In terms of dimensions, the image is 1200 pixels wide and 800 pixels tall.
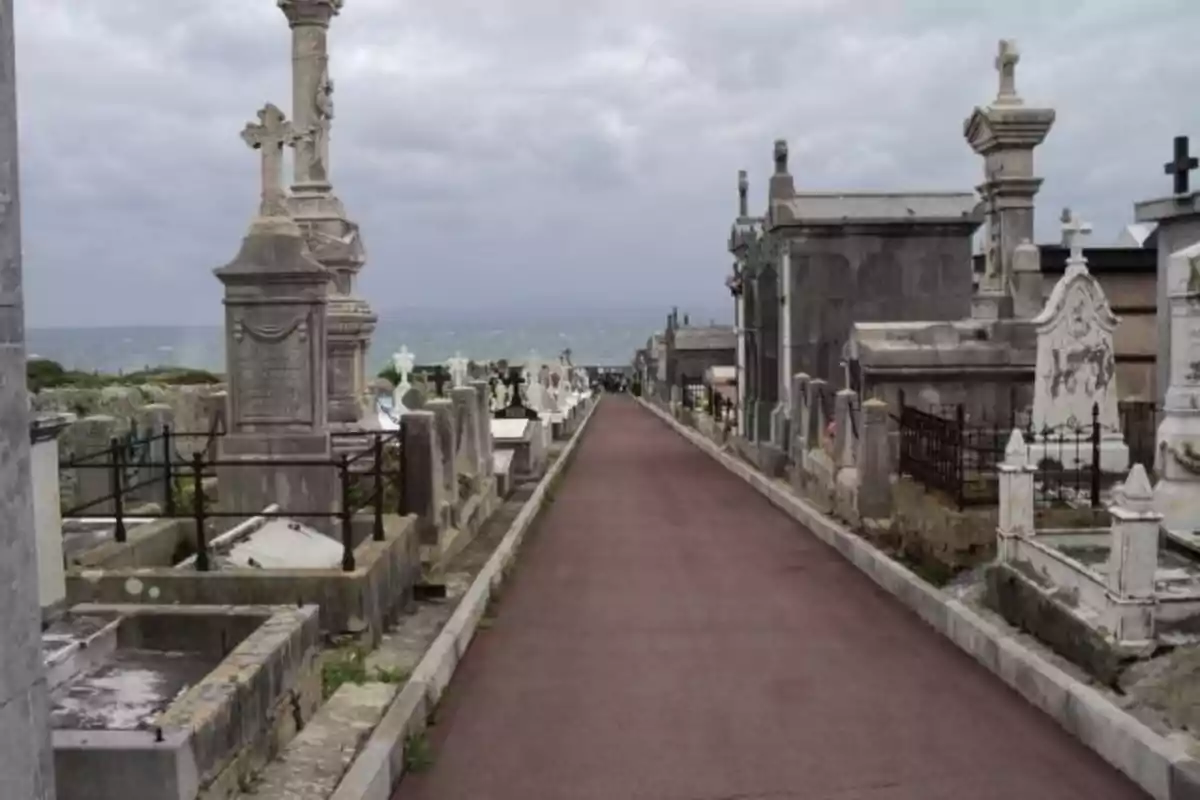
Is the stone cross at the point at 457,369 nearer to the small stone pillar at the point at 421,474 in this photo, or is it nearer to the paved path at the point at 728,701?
the paved path at the point at 728,701

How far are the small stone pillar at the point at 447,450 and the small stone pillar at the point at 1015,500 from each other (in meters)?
5.65

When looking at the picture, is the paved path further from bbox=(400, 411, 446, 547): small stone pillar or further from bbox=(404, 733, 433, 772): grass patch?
bbox=(400, 411, 446, 547): small stone pillar

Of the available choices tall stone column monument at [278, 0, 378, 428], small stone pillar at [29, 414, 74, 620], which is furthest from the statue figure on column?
small stone pillar at [29, 414, 74, 620]

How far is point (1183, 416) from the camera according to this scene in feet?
33.6

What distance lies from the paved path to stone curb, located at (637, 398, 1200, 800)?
100 millimetres

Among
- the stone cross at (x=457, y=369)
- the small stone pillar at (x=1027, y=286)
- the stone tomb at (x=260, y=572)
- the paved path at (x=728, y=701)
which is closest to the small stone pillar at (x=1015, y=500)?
the paved path at (x=728, y=701)

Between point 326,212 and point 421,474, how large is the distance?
30.6 feet

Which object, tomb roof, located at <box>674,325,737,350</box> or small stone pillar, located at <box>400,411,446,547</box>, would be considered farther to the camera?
tomb roof, located at <box>674,325,737,350</box>

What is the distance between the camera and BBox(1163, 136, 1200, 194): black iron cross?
20016 mm

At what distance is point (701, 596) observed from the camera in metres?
10.8

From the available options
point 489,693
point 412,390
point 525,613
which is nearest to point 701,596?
point 525,613

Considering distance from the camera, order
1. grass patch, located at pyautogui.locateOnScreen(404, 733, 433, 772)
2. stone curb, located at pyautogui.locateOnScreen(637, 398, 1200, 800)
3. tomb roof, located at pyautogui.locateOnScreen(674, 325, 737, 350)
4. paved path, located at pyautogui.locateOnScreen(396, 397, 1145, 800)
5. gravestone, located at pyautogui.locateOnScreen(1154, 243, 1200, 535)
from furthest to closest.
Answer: tomb roof, located at pyautogui.locateOnScreen(674, 325, 737, 350), gravestone, located at pyautogui.locateOnScreen(1154, 243, 1200, 535), grass patch, located at pyautogui.locateOnScreen(404, 733, 433, 772), paved path, located at pyautogui.locateOnScreen(396, 397, 1145, 800), stone curb, located at pyautogui.locateOnScreen(637, 398, 1200, 800)

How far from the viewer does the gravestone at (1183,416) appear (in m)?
9.97

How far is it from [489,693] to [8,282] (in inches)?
209
